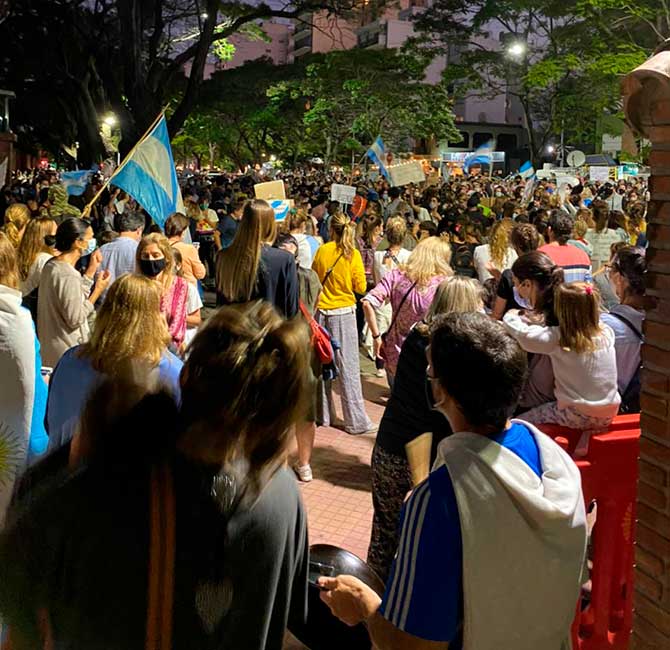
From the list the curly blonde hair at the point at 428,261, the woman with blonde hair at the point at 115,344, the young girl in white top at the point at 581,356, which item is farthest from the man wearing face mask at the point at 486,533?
the curly blonde hair at the point at 428,261

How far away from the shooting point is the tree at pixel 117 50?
2286cm

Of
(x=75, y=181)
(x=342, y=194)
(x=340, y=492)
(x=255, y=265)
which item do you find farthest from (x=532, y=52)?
(x=255, y=265)

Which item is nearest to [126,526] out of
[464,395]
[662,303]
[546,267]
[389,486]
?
[464,395]

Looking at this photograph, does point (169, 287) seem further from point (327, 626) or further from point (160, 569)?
point (160, 569)

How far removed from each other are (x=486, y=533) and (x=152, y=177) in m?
5.94

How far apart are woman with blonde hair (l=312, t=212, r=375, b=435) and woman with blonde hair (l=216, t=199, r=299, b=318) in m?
1.74

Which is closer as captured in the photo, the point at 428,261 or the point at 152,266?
the point at 152,266

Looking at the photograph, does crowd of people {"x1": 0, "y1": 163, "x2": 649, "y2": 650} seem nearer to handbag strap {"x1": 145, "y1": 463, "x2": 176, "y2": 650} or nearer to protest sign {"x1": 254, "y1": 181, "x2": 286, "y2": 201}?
handbag strap {"x1": 145, "y1": 463, "x2": 176, "y2": 650}

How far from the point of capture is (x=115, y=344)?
3.24 metres

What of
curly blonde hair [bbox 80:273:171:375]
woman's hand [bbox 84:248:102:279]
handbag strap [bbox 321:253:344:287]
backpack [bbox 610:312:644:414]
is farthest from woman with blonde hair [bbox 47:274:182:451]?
handbag strap [bbox 321:253:344:287]

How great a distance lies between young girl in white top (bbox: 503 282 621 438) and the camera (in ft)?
13.5

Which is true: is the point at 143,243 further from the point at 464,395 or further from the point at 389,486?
the point at 464,395

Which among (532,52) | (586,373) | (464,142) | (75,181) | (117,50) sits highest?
(532,52)

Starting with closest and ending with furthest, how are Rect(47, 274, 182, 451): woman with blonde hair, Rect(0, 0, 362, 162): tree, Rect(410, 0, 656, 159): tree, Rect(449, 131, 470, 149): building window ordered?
Rect(47, 274, 182, 451): woman with blonde hair → Rect(0, 0, 362, 162): tree → Rect(410, 0, 656, 159): tree → Rect(449, 131, 470, 149): building window
